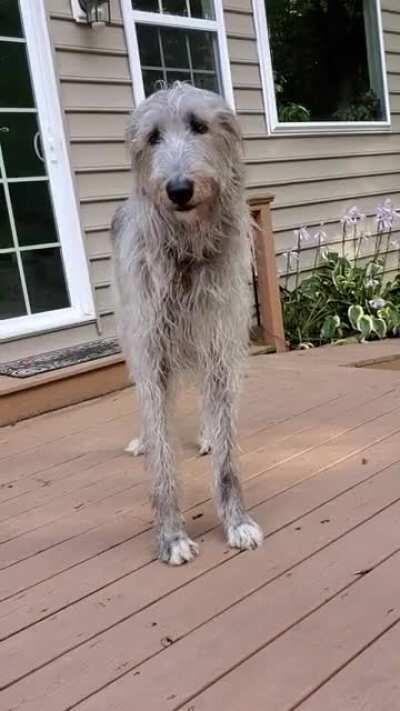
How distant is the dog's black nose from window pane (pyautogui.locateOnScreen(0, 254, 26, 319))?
2391mm

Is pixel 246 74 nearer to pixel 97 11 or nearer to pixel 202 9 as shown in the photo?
pixel 202 9

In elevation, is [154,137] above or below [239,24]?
below

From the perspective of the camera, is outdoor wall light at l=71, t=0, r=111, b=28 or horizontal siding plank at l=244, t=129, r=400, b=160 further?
horizontal siding plank at l=244, t=129, r=400, b=160

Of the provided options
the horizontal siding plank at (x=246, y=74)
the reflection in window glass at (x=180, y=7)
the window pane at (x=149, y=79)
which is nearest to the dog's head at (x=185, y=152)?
the window pane at (x=149, y=79)

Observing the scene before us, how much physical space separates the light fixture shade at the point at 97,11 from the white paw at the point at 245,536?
3.29 meters

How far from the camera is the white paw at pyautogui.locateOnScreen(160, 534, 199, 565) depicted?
181 centimetres

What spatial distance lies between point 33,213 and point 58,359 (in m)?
0.92

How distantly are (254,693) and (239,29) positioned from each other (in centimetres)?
470

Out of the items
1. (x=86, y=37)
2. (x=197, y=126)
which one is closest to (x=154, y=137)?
(x=197, y=126)

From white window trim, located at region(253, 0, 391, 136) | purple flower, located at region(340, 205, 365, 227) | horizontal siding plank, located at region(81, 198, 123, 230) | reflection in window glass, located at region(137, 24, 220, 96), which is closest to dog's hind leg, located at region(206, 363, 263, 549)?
horizontal siding plank, located at region(81, 198, 123, 230)

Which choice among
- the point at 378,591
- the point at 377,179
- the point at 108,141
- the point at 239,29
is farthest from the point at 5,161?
the point at 377,179

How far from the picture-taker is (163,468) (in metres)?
1.96

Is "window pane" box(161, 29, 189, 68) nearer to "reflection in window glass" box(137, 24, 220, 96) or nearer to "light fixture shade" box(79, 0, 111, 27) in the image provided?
"reflection in window glass" box(137, 24, 220, 96)

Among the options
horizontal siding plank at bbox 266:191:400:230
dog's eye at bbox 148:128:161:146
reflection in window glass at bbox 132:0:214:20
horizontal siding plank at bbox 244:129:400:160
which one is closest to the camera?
dog's eye at bbox 148:128:161:146
